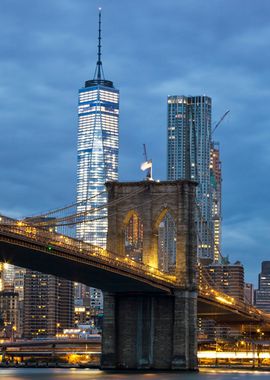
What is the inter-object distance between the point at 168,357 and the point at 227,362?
124ft

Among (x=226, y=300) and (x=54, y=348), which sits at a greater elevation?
(x=226, y=300)

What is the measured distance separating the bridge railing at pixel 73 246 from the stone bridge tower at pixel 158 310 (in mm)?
2230

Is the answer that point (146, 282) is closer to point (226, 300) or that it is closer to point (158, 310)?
point (158, 310)

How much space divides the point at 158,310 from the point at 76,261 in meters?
19.6

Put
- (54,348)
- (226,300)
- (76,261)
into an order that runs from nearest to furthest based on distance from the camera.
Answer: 1. (76,261)
2. (226,300)
3. (54,348)

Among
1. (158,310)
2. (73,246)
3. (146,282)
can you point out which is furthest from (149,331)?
(73,246)

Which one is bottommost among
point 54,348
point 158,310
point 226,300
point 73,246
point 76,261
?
point 54,348

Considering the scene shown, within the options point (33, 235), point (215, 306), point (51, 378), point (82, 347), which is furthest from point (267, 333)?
point (33, 235)

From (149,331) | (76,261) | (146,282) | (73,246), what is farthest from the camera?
(149,331)

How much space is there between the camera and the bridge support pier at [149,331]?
98438mm

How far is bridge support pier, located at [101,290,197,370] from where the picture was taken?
9844cm

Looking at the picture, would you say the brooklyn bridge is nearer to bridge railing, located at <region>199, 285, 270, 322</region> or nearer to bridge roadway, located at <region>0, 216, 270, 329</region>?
bridge roadway, located at <region>0, 216, 270, 329</region>

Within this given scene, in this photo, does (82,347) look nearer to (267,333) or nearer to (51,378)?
(267,333)

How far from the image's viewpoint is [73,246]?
81250 mm
